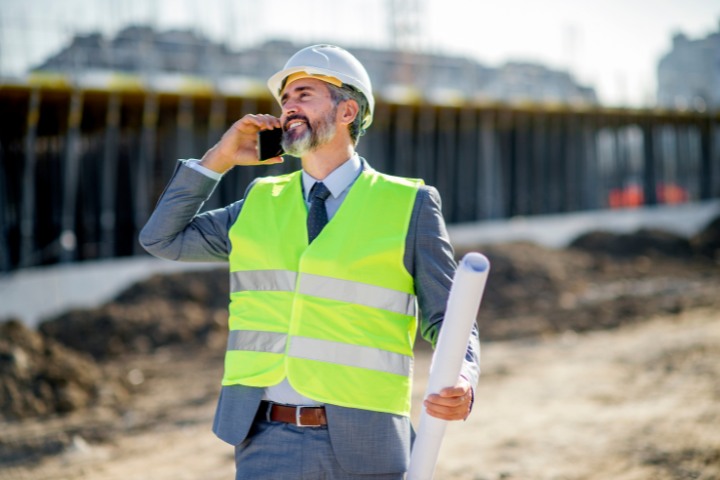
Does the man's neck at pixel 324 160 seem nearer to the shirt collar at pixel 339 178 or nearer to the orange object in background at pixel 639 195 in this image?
the shirt collar at pixel 339 178

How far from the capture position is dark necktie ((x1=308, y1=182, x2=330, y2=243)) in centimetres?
238

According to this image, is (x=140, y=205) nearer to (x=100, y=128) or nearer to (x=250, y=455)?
(x=100, y=128)

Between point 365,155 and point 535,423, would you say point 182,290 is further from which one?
point 535,423

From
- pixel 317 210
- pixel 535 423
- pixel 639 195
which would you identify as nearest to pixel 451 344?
pixel 317 210

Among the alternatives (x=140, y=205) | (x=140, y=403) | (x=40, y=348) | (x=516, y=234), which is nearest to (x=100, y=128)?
(x=140, y=205)

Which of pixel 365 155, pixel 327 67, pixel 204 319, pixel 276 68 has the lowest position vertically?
pixel 204 319

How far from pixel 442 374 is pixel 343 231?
1.71 ft

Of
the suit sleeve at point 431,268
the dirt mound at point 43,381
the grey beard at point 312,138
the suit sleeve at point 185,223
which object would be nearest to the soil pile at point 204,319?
the dirt mound at point 43,381

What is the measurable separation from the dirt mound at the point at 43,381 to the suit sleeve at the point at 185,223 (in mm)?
6115

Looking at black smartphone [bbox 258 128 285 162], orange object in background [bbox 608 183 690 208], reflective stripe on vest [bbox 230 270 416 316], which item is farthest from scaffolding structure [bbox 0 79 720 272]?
reflective stripe on vest [bbox 230 270 416 316]

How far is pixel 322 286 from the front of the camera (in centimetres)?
227

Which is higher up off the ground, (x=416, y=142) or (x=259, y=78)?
(x=259, y=78)

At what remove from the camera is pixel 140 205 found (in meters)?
15.1

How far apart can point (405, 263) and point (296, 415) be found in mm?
521
